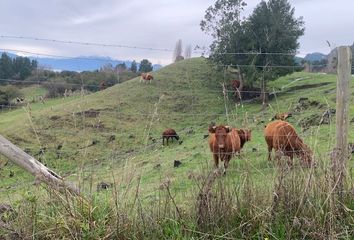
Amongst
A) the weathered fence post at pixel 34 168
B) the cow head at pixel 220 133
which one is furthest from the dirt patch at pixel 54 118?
the weathered fence post at pixel 34 168

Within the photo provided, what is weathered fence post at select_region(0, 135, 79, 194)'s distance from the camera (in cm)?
474

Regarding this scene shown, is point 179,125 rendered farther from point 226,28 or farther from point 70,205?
point 70,205

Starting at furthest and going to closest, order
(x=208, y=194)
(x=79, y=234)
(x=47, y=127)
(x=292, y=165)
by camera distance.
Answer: (x=47, y=127) → (x=292, y=165) → (x=208, y=194) → (x=79, y=234)

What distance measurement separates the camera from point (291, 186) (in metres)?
4.79

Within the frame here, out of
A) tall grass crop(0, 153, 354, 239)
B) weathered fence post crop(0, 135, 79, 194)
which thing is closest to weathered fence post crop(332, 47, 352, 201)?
tall grass crop(0, 153, 354, 239)

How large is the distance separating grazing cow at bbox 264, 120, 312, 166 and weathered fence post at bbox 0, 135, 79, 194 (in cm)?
263

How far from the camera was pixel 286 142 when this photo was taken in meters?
9.75

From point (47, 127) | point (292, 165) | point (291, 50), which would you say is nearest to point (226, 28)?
point (291, 50)

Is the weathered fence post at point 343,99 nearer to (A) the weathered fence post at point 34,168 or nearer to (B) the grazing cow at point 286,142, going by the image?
(B) the grazing cow at point 286,142

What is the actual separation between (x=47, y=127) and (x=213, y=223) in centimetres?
3004

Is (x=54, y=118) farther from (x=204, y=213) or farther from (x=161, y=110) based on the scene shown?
(x=204, y=213)

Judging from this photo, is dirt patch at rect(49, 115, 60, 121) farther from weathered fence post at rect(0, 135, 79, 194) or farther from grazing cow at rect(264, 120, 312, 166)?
weathered fence post at rect(0, 135, 79, 194)

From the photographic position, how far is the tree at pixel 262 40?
1503 inches

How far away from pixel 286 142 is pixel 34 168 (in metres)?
6.21
